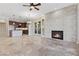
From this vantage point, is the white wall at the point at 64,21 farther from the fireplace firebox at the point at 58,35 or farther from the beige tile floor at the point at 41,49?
the beige tile floor at the point at 41,49

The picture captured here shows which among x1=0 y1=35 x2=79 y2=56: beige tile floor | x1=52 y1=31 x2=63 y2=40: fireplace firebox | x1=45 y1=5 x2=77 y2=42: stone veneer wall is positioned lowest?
x1=0 y1=35 x2=79 y2=56: beige tile floor

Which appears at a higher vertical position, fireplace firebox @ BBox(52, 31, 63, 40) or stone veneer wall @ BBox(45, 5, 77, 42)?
stone veneer wall @ BBox(45, 5, 77, 42)

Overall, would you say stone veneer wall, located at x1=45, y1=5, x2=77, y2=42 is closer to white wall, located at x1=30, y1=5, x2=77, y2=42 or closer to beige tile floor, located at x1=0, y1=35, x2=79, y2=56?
white wall, located at x1=30, y1=5, x2=77, y2=42

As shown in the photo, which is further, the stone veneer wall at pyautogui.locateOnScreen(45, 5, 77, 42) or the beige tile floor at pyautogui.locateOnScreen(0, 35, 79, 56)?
the stone veneer wall at pyautogui.locateOnScreen(45, 5, 77, 42)

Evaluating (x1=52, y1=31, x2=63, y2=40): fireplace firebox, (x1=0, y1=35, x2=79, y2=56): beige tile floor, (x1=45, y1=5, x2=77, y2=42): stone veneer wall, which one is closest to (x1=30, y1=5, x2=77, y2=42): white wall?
(x1=45, y1=5, x2=77, y2=42): stone veneer wall

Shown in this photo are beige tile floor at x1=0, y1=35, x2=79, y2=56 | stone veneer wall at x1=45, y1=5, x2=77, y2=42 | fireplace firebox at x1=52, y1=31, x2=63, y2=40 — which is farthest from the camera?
fireplace firebox at x1=52, y1=31, x2=63, y2=40

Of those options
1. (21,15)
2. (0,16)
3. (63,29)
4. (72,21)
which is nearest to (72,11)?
(72,21)

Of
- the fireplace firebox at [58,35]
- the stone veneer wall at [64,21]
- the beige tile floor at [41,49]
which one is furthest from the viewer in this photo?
the fireplace firebox at [58,35]

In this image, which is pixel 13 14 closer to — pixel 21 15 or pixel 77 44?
pixel 21 15

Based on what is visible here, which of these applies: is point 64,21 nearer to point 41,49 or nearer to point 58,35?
point 58,35

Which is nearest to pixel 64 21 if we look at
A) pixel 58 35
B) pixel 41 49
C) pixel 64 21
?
pixel 64 21

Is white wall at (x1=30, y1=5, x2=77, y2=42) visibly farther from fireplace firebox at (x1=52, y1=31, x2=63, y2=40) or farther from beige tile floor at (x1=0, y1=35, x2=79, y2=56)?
beige tile floor at (x1=0, y1=35, x2=79, y2=56)

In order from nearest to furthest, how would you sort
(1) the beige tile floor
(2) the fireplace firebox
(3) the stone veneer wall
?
(1) the beige tile floor, (3) the stone veneer wall, (2) the fireplace firebox

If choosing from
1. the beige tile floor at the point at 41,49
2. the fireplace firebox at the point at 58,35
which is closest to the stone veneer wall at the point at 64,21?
the fireplace firebox at the point at 58,35
